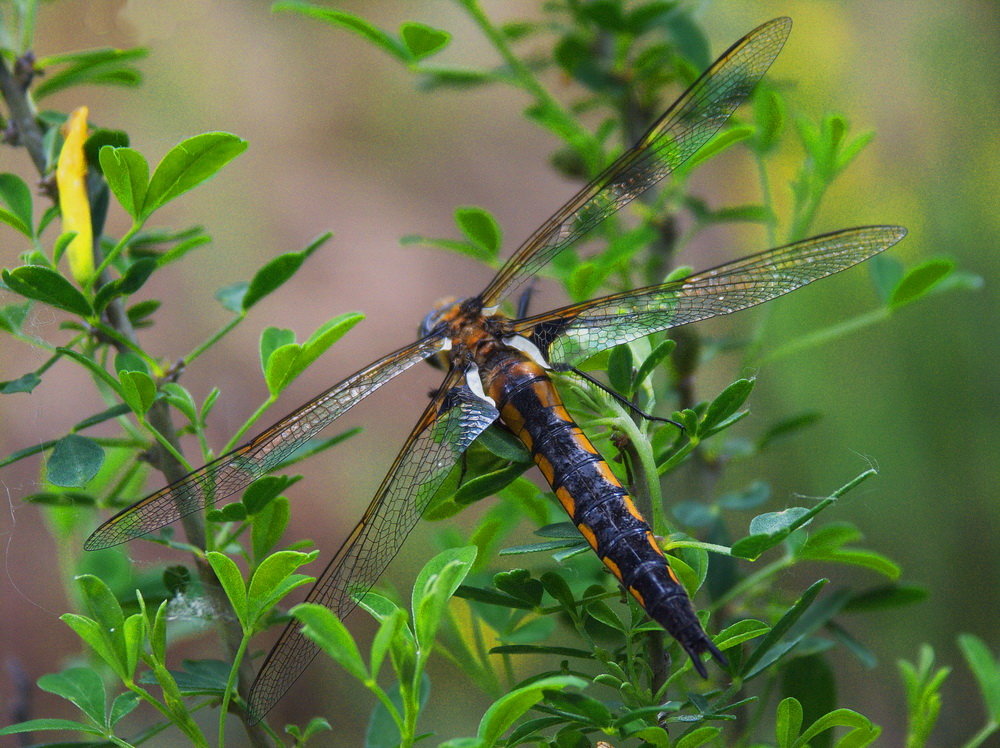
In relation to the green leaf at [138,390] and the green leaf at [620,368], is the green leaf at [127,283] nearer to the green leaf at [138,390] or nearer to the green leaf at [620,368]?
the green leaf at [138,390]

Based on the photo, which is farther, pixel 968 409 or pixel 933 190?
pixel 933 190

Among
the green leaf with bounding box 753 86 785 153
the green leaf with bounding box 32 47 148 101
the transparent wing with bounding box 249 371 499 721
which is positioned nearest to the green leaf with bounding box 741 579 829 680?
the transparent wing with bounding box 249 371 499 721

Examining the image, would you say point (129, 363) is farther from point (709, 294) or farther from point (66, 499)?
point (709, 294)

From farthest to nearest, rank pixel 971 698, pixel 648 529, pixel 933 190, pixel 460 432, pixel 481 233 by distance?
pixel 933 190, pixel 971 698, pixel 481 233, pixel 460 432, pixel 648 529

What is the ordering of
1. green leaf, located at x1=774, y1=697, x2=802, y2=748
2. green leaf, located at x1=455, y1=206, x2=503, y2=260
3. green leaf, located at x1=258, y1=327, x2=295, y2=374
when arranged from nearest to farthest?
green leaf, located at x1=774, y1=697, x2=802, y2=748 → green leaf, located at x1=258, y1=327, x2=295, y2=374 → green leaf, located at x1=455, y1=206, x2=503, y2=260

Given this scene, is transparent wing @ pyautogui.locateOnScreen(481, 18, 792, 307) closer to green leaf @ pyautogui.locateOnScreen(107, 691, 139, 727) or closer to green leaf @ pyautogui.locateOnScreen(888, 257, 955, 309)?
green leaf @ pyautogui.locateOnScreen(888, 257, 955, 309)

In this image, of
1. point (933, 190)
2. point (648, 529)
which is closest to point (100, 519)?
point (648, 529)

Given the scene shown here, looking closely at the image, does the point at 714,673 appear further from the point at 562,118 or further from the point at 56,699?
the point at 56,699
